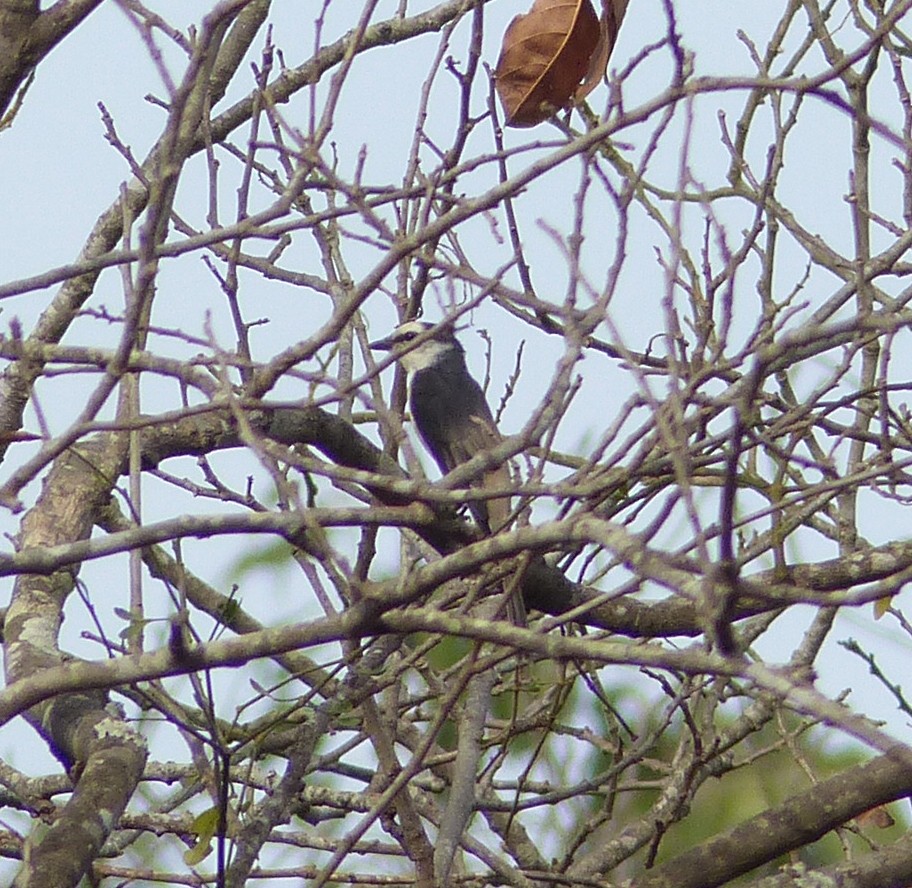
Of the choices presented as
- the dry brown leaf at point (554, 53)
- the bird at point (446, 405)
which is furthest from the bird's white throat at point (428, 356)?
the dry brown leaf at point (554, 53)

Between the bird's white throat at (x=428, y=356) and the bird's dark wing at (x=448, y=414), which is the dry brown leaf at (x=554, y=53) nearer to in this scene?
the bird's dark wing at (x=448, y=414)

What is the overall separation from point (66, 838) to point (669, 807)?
68.5 inches

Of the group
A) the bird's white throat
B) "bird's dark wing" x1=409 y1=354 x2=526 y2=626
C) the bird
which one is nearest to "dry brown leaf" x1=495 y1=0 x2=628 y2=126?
the bird

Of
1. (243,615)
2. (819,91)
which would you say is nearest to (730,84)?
(819,91)

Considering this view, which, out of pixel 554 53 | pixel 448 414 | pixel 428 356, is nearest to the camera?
pixel 554 53

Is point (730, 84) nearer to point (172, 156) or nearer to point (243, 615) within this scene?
point (172, 156)

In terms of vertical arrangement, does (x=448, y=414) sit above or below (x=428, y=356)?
below

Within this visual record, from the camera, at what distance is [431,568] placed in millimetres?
1829

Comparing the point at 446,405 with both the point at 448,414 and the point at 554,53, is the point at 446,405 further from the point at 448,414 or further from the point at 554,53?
the point at 554,53

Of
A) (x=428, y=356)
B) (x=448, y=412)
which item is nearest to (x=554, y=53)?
(x=448, y=412)

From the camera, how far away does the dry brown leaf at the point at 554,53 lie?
2795mm

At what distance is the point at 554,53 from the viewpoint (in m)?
2.82

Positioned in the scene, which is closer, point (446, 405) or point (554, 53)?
point (554, 53)

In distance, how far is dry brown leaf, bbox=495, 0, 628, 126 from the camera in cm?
279
